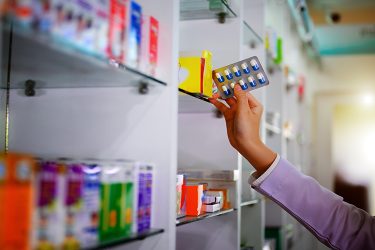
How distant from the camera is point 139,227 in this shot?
1243 mm

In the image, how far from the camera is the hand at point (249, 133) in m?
1.66

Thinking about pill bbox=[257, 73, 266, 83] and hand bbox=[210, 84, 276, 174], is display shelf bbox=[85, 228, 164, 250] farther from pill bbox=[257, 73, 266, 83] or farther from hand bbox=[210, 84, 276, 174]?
pill bbox=[257, 73, 266, 83]

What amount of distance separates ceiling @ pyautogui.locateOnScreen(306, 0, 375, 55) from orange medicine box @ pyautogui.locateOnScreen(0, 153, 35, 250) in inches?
176

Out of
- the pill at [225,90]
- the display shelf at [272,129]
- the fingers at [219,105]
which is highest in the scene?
the pill at [225,90]

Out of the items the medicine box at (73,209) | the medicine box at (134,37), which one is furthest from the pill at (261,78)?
the medicine box at (73,209)

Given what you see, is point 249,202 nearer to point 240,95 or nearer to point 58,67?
point 240,95

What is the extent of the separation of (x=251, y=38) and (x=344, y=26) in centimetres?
282

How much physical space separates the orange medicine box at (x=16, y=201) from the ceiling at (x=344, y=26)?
4.47 m

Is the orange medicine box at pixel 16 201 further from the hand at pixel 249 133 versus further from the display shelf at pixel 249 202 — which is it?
the display shelf at pixel 249 202

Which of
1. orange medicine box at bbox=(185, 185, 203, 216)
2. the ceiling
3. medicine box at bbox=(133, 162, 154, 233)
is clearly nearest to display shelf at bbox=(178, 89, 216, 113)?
orange medicine box at bbox=(185, 185, 203, 216)

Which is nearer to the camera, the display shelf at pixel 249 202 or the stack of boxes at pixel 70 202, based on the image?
the stack of boxes at pixel 70 202

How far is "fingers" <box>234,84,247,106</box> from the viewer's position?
5.58 feet

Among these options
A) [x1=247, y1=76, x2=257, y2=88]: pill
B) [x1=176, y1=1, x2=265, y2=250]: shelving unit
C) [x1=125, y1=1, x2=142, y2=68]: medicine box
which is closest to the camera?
[x1=125, y1=1, x2=142, y2=68]: medicine box

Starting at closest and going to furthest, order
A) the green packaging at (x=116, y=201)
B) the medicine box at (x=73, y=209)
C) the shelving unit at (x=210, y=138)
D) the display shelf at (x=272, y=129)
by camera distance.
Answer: the medicine box at (x=73, y=209), the green packaging at (x=116, y=201), the shelving unit at (x=210, y=138), the display shelf at (x=272, y=129)
